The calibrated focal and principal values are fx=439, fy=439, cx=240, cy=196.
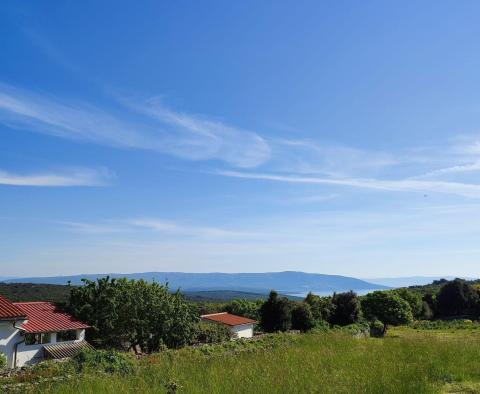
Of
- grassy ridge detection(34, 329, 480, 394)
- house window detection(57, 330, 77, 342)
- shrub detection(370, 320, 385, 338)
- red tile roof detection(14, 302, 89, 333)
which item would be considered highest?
grassy ridge detection(34, 329, 480, 394)

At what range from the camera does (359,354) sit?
38.0 feet

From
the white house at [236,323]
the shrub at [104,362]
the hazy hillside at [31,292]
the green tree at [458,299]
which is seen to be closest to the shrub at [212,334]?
the white house at [236,323]

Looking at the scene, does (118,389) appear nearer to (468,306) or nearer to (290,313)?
(290,313)

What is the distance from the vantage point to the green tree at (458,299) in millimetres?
69250

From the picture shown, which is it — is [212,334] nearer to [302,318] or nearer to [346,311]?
[302,318]

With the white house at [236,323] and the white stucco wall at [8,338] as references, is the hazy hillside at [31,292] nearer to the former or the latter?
the white house at [236,323]

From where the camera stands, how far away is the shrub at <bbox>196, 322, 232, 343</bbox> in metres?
31.8

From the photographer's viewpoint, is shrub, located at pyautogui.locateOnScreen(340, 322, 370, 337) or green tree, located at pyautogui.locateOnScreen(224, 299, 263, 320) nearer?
shrub, located at pyautogui.locateOnScreen(340, 322, 370, 337)

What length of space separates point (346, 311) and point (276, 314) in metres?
9.31

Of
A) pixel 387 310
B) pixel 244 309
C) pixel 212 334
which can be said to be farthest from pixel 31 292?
pixel 387 310

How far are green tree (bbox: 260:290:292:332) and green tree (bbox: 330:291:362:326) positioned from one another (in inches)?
287

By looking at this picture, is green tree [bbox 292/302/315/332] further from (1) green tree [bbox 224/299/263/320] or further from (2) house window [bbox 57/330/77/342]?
(2) house window [bbox 57/330/77/342]

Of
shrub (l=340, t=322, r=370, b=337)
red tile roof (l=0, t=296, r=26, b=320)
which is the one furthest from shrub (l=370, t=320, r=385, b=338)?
red tile roof (l=0, t=296, r=26, b=320)

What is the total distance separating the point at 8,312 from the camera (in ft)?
76.1
